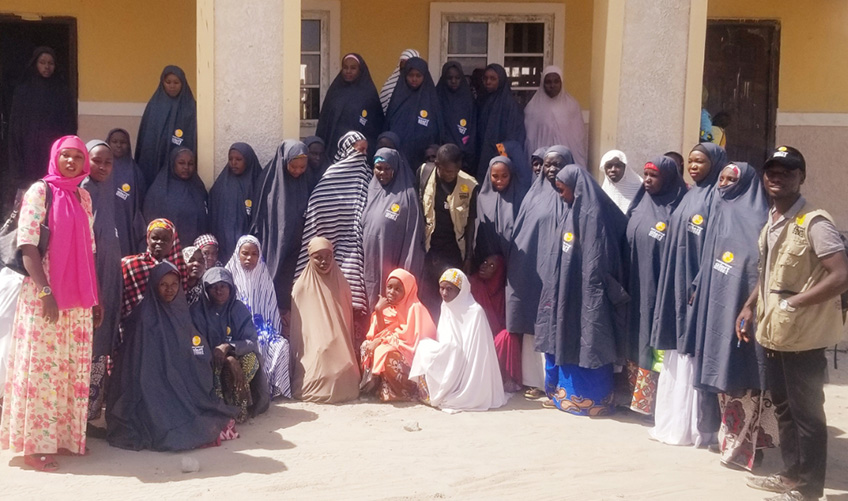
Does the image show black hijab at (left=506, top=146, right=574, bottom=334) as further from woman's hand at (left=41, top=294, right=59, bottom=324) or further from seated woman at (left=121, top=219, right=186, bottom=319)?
woman's hand at (left=41, top=294, right=59, bottom=324)

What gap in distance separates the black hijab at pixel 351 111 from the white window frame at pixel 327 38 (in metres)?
1.33

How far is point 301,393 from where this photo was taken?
6094mm

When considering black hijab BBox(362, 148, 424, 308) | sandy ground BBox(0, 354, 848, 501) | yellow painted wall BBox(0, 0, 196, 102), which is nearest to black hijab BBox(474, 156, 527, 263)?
black hijab BBox(362, 148, 424, 308)

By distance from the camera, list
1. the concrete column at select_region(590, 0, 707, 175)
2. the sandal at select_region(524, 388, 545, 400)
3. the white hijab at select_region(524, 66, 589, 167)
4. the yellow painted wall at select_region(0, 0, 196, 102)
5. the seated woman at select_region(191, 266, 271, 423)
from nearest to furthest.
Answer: the seated woman at select_region(191, 266, 271, 423), the sandal at select_region(524, 388, 545, 400), the concrete column at select_region(590, 0, 707, 175), the white hijab at select_region(524, 66, 589, 167), the yellow painted wall at select_region(0, 0, 196, 102)

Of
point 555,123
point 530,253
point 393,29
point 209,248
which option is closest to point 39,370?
point 209,248

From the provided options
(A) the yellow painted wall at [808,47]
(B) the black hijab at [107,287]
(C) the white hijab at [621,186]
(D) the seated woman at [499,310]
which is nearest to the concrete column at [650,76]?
(C) the white hijab at [621,186]

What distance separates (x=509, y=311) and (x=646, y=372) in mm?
974

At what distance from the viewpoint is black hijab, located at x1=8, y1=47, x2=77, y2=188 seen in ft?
25.8

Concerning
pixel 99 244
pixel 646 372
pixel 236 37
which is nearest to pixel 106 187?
pixel 99 244

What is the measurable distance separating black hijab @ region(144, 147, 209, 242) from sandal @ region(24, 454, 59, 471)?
208 cm

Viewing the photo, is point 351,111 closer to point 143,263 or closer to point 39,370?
point 143,263

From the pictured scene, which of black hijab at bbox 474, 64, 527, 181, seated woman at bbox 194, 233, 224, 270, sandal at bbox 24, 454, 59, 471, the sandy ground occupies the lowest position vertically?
the sandy ground

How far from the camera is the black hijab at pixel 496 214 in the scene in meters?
6.43

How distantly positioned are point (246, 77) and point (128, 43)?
2407 millimetres
